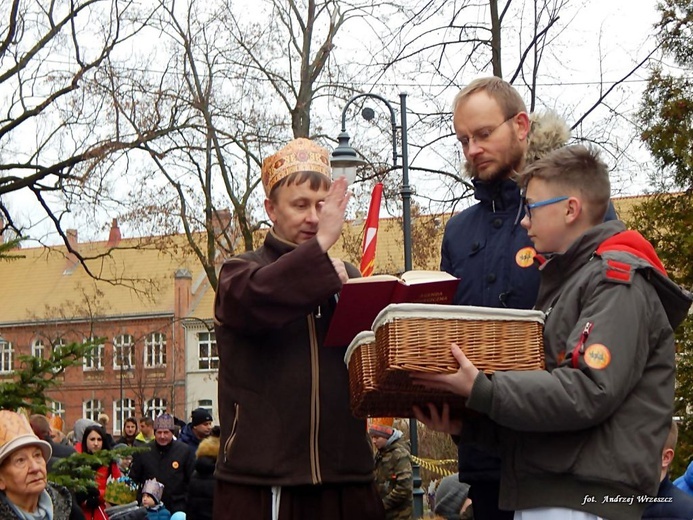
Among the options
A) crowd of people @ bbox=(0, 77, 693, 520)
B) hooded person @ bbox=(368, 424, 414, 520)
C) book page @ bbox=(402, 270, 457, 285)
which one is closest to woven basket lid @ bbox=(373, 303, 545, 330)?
crowd of people @ bbox=(0, 77, 693, 520)

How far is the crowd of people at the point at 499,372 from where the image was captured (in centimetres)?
281

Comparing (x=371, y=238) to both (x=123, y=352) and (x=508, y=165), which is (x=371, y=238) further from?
(x=123, y=352)

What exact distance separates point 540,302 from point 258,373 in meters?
1.07

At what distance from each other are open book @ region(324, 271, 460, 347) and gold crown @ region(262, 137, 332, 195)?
0.71 m

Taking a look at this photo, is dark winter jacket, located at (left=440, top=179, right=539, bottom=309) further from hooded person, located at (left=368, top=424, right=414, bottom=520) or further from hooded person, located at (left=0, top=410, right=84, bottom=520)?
hooded person, located at (left=368, top=424, right=414, bottom=520)

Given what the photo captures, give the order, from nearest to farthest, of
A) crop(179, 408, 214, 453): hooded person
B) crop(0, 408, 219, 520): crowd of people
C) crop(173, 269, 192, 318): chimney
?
crop(0, 408, 219, 520): crowd of people, crop(179, 408, 214, 453): hooded person, crop(173, 269, 192, 318): chimney

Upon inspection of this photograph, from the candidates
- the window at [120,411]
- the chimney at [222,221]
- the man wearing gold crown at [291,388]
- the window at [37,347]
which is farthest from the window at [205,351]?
the man wearing gold crown at [291,388]

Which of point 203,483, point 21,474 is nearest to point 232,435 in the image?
point 21,474

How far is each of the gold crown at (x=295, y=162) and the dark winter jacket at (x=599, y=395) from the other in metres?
1.28

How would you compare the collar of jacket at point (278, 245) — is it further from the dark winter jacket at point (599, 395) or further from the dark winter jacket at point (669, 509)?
the dark winter jacket at point (669, 509)

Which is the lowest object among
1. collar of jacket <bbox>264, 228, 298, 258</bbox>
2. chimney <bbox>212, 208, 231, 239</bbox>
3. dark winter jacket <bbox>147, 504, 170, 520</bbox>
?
dark winter jacket <bbox>147, 504, 170, 520</bbox>

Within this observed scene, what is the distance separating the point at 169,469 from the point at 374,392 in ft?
32.6

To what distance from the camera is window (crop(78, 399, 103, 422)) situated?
6088 cm

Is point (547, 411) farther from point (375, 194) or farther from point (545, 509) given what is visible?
point (375, 194)
